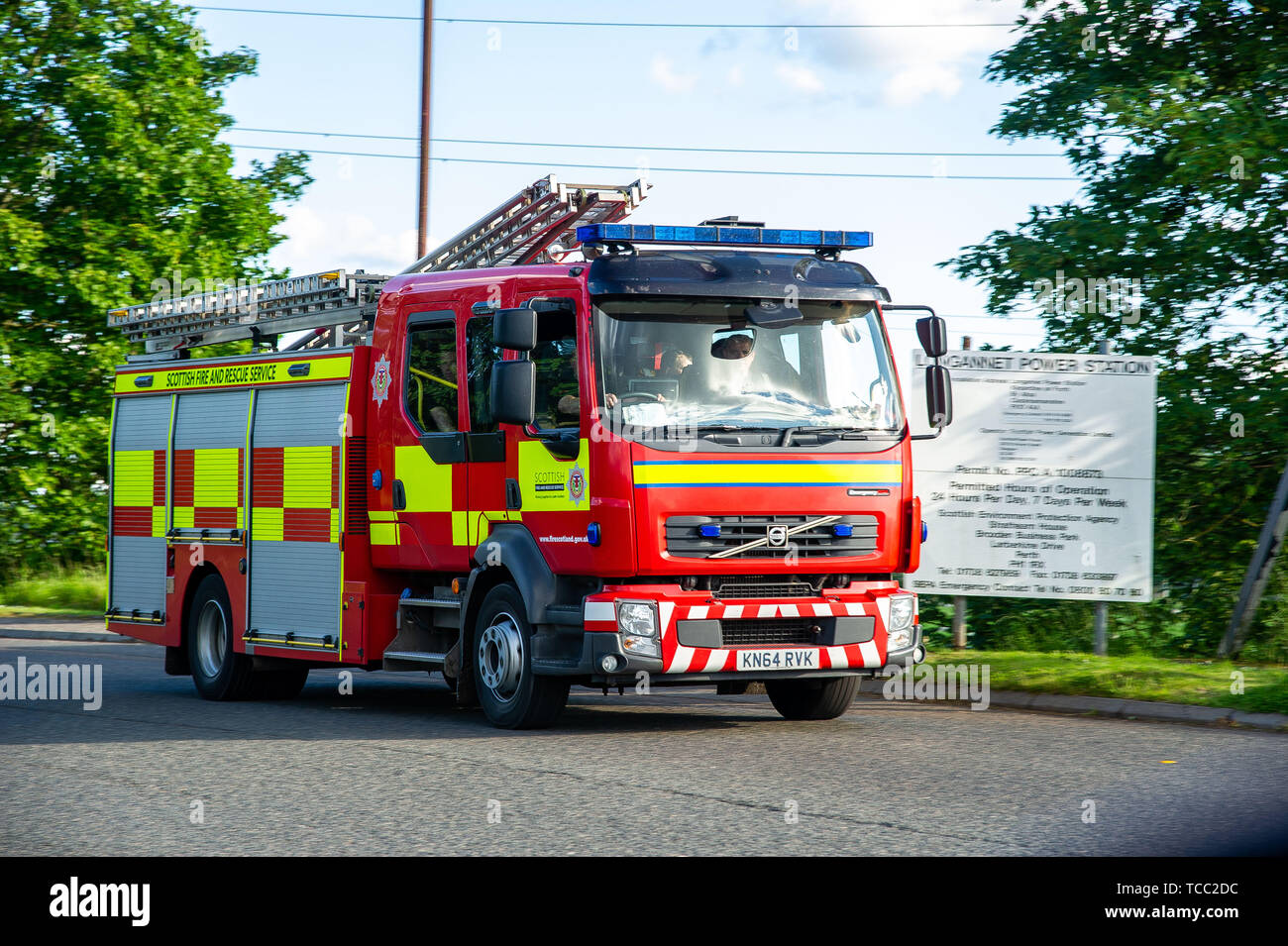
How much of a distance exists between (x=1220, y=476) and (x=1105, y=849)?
9485mm

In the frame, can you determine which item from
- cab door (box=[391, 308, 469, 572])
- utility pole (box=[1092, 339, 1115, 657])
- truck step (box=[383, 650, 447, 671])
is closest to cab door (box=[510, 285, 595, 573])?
cab door (box=[391, 308, 469, 572])

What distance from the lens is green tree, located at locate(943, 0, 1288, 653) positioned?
14.8 m

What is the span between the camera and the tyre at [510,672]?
992 cm

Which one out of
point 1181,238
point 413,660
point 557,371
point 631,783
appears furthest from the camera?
point 1181,238

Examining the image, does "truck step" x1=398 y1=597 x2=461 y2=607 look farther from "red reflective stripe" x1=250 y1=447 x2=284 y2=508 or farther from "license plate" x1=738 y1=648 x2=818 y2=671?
"license plate" x1=738 y1=648 x2=818 y2=671

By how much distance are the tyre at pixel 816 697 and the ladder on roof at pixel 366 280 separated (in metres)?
3.50

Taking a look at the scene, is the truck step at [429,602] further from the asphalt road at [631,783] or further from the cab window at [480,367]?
the cab window at [480,367]

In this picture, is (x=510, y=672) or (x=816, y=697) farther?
(x=816, y=697)

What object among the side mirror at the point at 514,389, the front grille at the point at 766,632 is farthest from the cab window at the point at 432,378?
the front grille at the point at 766,632

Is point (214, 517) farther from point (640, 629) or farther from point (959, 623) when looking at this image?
point (959, 623)

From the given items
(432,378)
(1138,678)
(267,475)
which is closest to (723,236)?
(432,378)

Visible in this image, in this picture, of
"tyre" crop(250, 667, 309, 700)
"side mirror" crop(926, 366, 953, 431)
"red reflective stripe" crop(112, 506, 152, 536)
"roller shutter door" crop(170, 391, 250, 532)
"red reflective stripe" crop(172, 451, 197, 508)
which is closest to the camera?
"side mirror" crop(926, 366, 953, 431)

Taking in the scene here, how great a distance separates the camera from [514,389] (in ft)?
31.1

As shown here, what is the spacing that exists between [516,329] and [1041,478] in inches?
202
